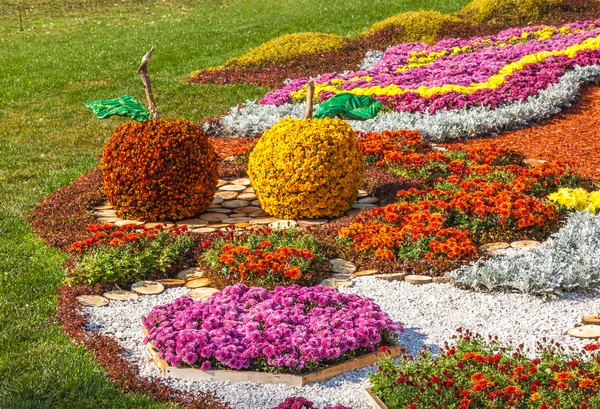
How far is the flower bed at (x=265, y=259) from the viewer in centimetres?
736

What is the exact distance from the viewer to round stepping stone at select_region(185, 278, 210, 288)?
7555mm

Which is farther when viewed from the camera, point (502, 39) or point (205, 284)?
point (502, 39)

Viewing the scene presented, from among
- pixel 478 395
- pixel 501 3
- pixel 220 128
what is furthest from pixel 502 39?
pixel 478 395

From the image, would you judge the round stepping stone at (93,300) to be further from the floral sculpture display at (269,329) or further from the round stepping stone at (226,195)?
the round stepping stone at (226,195)

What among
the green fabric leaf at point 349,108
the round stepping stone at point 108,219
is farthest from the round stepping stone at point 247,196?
the round stepping stone at point 108,219

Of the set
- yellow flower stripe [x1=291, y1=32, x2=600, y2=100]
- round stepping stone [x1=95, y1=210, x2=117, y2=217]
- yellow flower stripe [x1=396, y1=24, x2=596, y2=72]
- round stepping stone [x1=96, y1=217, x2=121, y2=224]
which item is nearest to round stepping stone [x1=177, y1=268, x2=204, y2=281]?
round stepping stone [x1=96, y1=217, x2=121, y2=224]

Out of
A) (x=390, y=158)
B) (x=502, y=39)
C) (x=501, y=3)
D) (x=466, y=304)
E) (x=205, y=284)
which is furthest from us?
(x=501, y=3)

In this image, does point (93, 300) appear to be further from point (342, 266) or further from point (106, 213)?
point (106, 213)

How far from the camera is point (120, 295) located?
7.36m

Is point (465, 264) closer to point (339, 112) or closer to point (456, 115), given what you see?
point (339, 112)

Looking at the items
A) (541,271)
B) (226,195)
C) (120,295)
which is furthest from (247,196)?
(541,271)

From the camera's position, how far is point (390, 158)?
1064 cm

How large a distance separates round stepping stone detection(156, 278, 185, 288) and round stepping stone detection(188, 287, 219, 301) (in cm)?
21

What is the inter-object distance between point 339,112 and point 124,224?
263cm
